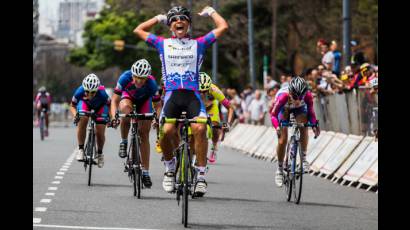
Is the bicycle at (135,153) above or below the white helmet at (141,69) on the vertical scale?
below

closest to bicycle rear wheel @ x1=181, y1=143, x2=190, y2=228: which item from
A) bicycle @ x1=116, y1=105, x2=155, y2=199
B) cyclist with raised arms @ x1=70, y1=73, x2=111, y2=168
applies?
bicycle @ x1=116, y1=105, x2=155, y2=199

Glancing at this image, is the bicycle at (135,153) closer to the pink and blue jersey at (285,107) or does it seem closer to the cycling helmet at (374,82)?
the pink and blue jersey at (285,107)

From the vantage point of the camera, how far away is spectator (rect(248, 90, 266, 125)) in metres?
39.9

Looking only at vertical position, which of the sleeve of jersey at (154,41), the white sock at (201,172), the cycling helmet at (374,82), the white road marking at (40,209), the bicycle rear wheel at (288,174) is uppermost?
the sleeve of jersey at (154,41)

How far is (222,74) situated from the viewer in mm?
83000

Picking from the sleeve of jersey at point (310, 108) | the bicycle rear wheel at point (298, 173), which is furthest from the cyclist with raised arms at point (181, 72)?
the sleeve of jersey at point (310, 108)

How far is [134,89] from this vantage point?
1683cm

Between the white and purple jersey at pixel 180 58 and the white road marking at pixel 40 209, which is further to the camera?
the white road marking at pixel 40 209

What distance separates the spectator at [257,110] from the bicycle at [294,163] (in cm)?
2244

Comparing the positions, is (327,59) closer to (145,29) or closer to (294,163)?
(294,163)

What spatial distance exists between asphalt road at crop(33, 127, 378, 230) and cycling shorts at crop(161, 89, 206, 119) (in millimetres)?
1077

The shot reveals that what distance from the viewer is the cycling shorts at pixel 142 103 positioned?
16906 millimetres

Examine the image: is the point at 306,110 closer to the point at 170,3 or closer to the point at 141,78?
the point at 141,78
